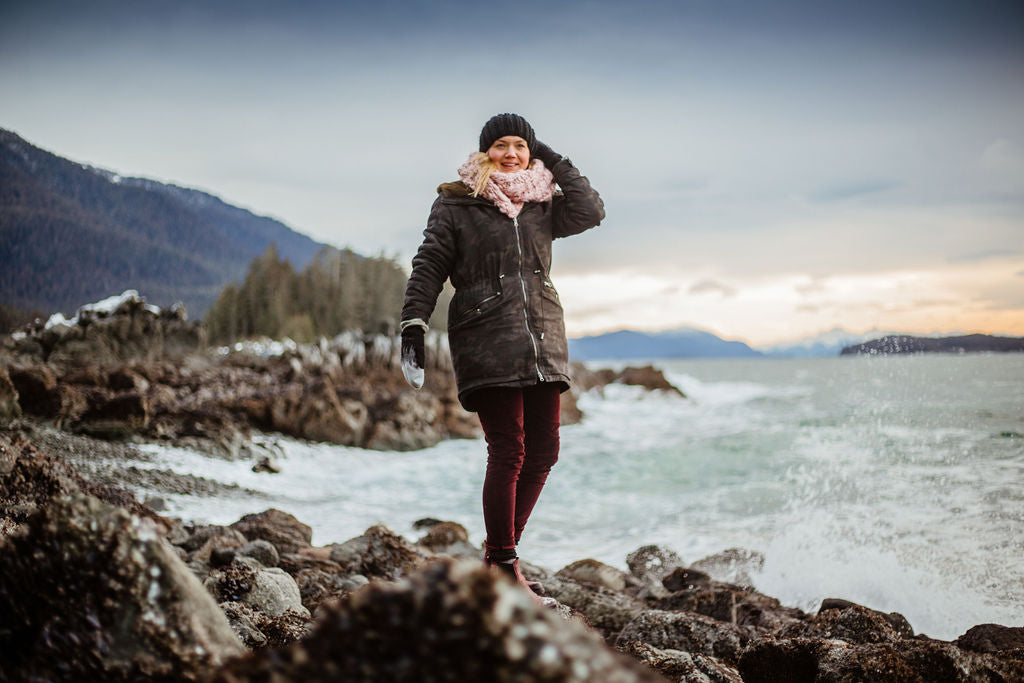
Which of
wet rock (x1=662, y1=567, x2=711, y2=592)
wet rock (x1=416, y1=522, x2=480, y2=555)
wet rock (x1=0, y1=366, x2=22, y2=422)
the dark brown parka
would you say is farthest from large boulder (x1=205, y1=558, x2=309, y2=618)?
wet rock (x1=0, y1=366, x2=22, y2=422)

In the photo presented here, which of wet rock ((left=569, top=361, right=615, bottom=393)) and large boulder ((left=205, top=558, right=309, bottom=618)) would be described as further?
wet rock ((left=569, top=361, right=615, bottom=393))

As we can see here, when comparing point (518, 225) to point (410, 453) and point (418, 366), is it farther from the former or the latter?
point (410, 453)

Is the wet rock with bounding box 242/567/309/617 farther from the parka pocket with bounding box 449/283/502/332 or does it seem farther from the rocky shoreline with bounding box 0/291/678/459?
the rocky shoreline with bounding box 0/291/678/459

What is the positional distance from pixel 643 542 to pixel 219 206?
101929 mm

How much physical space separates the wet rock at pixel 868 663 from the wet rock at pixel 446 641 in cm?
204

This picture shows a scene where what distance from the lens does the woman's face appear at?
3.44 meters

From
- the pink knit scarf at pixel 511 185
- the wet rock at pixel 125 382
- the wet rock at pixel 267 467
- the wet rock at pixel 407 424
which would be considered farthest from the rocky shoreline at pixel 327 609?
the wet rock at pixel 407 424

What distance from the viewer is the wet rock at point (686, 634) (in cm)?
345

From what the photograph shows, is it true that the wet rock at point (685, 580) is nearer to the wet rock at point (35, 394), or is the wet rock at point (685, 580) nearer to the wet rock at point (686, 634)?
the wet rock at point (686, 634)

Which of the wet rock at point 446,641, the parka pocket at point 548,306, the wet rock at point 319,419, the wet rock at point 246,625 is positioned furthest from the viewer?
the wet rock at point 319,419

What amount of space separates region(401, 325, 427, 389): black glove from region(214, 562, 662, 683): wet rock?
218 centimetres

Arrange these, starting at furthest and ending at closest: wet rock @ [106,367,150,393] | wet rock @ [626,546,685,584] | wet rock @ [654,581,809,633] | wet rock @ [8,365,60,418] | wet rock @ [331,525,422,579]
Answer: wet rock @ [106,367,150,393] < wet rock @ [8,365,60,418] < wet rock @ [626,546,685,584] < wet rock @ [331,525,422,579] < wet rock @ [654,581,809,633]

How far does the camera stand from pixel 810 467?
39.7 ft

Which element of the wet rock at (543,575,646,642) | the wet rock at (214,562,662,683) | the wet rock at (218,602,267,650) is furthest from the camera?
the wet rock at (543,575,646,642)
